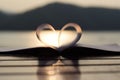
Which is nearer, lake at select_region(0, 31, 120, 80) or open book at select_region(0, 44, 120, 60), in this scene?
lake at select_region(0, 31, 120, 80)

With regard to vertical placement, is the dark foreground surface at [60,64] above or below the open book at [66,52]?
below

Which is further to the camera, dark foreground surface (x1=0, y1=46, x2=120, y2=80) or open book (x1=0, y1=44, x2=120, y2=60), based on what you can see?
open book (x1=0, y1=44, x2=120, y2=60)

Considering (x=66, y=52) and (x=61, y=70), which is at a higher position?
(x=66, y=52)

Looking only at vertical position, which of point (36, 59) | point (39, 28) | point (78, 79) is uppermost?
point (39, 28)

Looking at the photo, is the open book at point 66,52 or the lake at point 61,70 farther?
the open book at point 66,52

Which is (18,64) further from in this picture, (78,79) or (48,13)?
(48,13)

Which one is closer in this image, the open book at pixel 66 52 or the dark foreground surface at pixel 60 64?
the dark foreground surface at pixel 60 64

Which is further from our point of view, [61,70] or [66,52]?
[66,52]

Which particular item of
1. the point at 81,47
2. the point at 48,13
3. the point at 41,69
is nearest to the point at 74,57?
the point at 81,47

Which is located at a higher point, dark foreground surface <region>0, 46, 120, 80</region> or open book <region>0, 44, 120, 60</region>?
open book <region>0, 44, 120, 60</region>

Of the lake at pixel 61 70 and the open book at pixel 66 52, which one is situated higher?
the open book at pixel 66 52

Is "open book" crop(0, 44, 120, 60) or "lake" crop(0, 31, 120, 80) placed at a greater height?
"open book" crop(0, 44, 120, 60)
